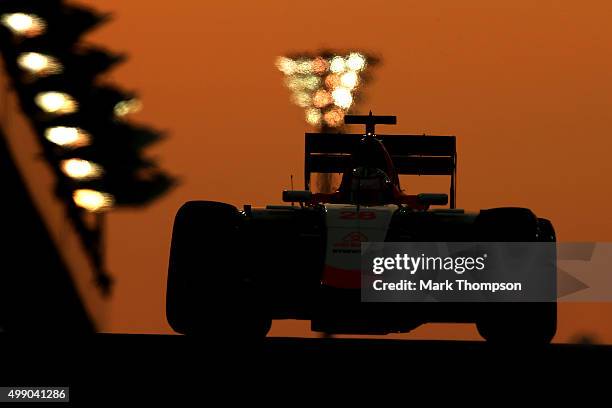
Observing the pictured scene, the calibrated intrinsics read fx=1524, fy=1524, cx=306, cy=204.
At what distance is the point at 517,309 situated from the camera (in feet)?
33.9

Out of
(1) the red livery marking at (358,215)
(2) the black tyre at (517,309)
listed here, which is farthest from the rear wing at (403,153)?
(2) the black tyre at (517,309)

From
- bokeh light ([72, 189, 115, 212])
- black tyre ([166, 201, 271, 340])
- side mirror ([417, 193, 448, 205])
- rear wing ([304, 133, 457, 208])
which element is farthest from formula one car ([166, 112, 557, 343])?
bokeh light ([72, 189, 115, 212])

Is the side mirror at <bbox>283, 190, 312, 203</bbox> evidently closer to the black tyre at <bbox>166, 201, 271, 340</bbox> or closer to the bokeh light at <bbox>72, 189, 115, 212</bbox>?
the black tyre at <bbox>166, 201, 271, 340</bbox>

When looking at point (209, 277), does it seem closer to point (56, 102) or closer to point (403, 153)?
point (403, 153)

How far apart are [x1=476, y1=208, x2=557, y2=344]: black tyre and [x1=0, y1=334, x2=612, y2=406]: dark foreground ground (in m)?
0.12

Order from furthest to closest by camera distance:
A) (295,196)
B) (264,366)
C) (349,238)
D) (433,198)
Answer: (433,198) → (295,196) → (349,238) → (264,366)

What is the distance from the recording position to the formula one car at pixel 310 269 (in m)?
10.3

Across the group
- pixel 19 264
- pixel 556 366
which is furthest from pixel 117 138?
pixel 556 366

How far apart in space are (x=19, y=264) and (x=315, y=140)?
1301 inches

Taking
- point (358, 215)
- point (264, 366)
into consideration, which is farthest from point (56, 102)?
point (264, 366)

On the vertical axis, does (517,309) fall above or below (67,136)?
below

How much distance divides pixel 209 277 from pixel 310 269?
783 millimetres

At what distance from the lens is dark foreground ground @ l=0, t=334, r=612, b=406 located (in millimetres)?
7832

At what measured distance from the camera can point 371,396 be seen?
24.7 feet
